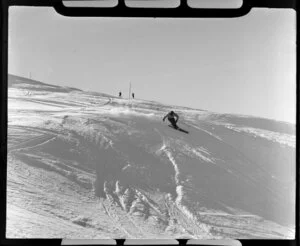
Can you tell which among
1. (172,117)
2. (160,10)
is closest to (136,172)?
(172,117)

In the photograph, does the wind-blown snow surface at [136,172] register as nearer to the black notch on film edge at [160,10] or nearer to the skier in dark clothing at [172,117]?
the skier in dark clothing at [172,117]

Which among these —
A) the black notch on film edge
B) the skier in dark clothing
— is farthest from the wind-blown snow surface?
the black notch on film edge

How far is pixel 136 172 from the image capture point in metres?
3.08

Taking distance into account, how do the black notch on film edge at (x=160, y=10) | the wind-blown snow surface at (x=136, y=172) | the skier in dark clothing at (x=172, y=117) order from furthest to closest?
the skier in dark clothing at (x=172, y=117)
the wind-blown snow surface at (x=136, y=172)
the black notch on film edge at (x=160, y=10)

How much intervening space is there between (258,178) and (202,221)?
1.59ft

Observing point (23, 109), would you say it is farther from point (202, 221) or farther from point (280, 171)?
point (280, 171)

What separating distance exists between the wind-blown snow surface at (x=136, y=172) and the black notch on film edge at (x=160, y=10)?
67cm

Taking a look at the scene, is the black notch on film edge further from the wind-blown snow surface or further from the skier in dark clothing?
the skier in dark clothing

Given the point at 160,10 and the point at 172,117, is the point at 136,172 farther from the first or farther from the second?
the point at 160,10

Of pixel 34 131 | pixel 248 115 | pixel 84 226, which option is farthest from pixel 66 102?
pixel 248 115

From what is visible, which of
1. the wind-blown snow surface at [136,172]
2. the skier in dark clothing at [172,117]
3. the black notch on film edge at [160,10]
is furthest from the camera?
A: the skier in dark clothing at [172,117]

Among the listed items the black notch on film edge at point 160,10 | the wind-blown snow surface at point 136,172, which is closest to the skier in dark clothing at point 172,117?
the wind-blown snow surface at point 136,172

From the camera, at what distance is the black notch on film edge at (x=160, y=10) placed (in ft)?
7.08

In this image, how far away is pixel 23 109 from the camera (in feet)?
10.6
